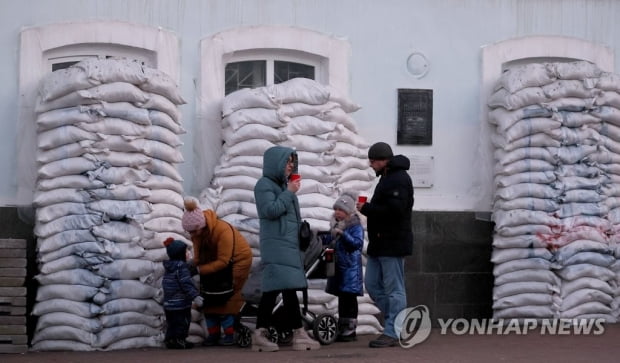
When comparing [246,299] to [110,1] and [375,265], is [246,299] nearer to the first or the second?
[375,265]

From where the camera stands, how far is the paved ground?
13156mm

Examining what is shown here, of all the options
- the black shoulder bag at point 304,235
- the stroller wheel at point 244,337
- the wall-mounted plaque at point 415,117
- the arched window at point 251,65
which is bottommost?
the stroller wheel at point 244,337

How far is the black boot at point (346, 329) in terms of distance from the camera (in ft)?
47.9

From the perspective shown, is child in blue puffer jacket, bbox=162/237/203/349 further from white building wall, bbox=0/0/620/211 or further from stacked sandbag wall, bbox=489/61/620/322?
stacked sandbag wall, bbox=489/61/620/322

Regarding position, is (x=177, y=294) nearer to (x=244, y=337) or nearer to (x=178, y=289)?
(x=178, y=289)

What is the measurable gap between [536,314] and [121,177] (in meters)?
4.82

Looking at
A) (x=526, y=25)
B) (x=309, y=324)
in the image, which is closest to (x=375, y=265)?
(x=309, y=324)

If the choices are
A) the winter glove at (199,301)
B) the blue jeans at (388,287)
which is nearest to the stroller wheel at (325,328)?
→ the blue jeans at (388,287)

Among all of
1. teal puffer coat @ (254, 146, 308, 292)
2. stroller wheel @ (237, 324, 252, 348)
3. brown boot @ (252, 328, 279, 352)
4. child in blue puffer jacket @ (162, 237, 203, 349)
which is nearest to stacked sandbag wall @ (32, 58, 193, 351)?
child in blue puffer jacket @ (162, 237, 203, 349)

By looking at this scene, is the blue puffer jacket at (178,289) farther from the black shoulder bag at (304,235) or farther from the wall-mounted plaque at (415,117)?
the wall-mounted plaque at (415,117)

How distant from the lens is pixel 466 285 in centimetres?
1681

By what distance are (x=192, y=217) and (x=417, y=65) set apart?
12.7ft

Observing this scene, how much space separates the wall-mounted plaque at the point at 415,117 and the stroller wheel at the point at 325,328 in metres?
2.83

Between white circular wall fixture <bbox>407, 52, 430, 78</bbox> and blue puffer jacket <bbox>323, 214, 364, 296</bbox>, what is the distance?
2.71 meters
